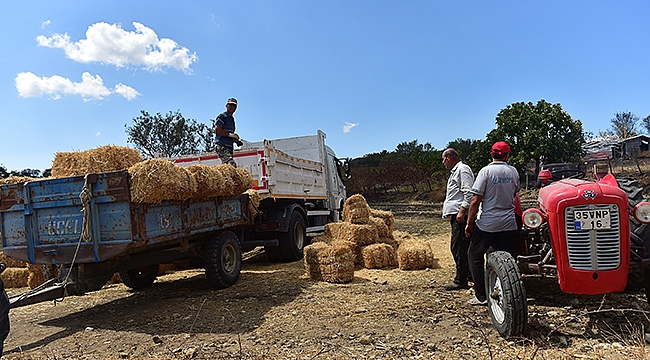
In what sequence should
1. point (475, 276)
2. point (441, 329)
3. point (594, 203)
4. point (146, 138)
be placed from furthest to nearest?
point (146, 138) → point (475, 276) → point (441, 329) → point (594, 203)

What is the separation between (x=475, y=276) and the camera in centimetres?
468

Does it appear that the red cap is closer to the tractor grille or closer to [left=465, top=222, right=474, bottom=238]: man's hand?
[left=465, top=222, right=474, bottom=238]: man's hand

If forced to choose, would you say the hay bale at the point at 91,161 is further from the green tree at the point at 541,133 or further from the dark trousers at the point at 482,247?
the green tree at the point at 541,133

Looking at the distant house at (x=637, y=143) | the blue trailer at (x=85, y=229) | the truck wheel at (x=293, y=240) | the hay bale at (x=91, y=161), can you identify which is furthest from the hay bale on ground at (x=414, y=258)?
the distant house at (x=637, y=143)

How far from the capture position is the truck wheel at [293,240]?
352 inches

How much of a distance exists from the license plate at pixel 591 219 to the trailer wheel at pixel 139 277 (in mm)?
6130

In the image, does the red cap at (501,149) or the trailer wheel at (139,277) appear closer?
the red cap at (501,149)

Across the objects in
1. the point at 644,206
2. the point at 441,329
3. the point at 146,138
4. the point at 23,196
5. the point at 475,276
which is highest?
the point at 146,138

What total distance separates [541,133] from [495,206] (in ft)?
82.9

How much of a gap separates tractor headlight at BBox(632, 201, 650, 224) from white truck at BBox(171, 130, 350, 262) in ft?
19.0

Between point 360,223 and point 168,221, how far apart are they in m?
4.06

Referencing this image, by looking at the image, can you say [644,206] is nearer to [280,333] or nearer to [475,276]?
[475,276]

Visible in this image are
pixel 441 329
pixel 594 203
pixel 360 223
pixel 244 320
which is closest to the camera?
pixel 594 203

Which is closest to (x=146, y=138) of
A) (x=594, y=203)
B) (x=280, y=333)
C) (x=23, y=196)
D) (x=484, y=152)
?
(x=484, y=152)
